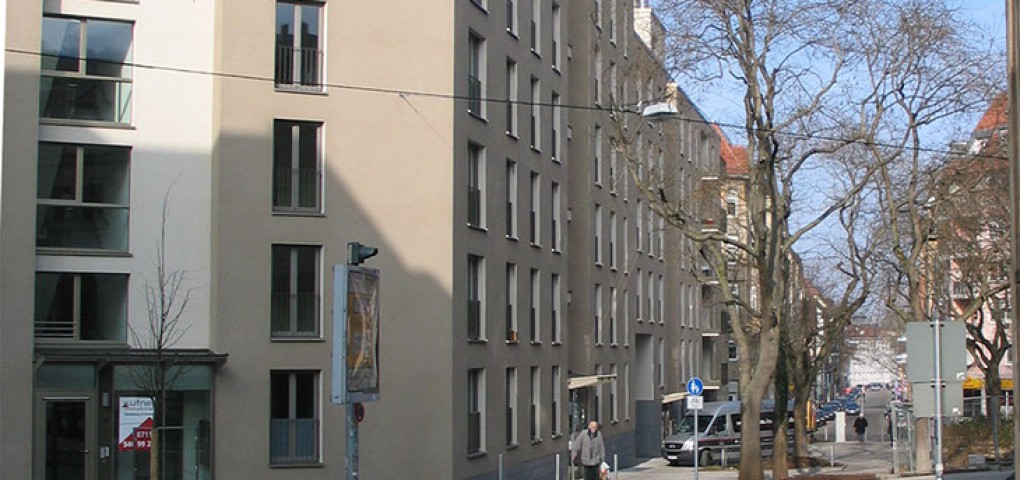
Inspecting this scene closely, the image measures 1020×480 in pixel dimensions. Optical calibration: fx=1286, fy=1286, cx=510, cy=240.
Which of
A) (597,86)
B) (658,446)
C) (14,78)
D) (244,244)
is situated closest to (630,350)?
(658,446)

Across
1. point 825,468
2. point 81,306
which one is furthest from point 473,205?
point 825,468

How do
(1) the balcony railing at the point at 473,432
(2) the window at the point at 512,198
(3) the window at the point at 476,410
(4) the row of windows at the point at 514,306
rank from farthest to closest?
1. (2) the window at the point at 512,198
2. (4) the row of windows at the point at 514,306
3. (3) the window at the point at 476,410
4. (1) the balcony railing at the point at 473,432

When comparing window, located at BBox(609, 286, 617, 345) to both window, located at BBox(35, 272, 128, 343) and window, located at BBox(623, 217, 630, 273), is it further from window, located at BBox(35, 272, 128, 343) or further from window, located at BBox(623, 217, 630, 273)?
window, located at BBox(35, 272, 128, 343)

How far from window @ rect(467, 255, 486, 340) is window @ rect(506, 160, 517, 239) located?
108 inches

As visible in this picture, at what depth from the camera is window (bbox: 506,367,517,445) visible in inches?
1319

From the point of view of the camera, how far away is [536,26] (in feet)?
123

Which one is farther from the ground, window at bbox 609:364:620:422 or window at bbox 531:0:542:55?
window at bbox 531:0:542:55

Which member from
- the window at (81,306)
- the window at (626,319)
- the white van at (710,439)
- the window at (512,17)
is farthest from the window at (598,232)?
the window at (81,306)

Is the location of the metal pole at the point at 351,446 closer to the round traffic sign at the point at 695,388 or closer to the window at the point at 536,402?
the round traffic sign at the point at 695,388

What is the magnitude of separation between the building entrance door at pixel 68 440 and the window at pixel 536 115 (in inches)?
604

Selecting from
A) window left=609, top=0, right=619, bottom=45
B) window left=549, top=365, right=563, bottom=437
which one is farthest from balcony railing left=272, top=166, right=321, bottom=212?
window left=609, top=0, right=619, bottom=45

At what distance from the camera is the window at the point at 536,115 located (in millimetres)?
36750

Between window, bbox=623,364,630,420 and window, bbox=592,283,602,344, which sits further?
window, bbox=623,364,630,420

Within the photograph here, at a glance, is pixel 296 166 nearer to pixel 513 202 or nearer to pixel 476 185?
pixel 476 185
